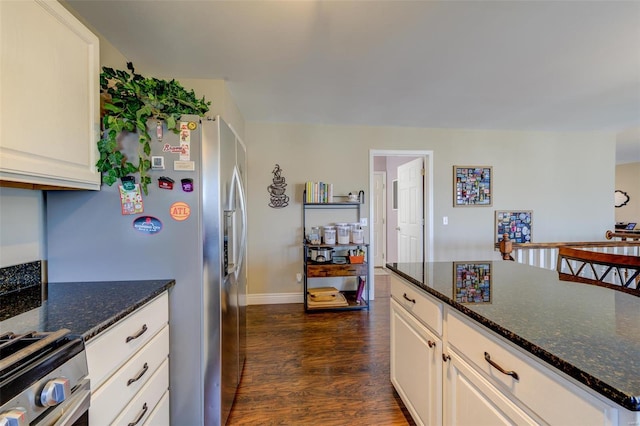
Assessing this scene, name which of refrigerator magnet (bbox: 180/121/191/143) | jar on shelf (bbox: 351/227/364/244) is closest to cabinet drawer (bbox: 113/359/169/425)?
refrigerator magnet (bbox: 180/121/191/143)

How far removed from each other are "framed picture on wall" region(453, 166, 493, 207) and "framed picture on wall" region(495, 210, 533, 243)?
32cm

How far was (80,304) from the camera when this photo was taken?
1.09 metres

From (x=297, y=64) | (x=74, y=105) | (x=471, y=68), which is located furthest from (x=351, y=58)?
(x=74, y=105)

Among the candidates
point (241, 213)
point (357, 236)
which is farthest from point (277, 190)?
point (241, 213)

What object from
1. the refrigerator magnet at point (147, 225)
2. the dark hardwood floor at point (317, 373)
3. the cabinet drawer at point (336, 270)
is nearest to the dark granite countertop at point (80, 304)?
the refrigerator magnet at point (147, 225)

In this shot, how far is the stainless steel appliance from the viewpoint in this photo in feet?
1.94

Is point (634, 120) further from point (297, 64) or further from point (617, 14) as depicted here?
point (297, 64)

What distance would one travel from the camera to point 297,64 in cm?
223

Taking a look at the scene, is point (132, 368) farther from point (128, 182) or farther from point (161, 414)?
point (128, 182)

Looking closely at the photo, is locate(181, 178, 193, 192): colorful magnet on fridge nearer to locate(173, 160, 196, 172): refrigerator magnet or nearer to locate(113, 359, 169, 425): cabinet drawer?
locate(173, 160, 196, 172): refrigerator magnet

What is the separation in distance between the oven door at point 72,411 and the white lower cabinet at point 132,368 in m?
0.11

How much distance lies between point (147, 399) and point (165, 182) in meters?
0.97

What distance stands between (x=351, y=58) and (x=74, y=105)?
176 cm

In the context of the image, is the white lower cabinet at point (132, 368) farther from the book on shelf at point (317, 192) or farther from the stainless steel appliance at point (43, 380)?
the book on shelf at point (317, 192)
